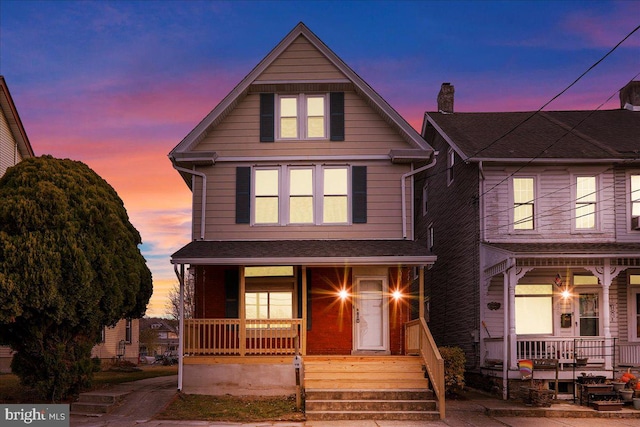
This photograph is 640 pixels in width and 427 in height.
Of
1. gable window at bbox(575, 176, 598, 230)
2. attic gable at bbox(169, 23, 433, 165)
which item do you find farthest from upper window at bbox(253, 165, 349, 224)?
gable window at bbox(575, 176, 598, 230)

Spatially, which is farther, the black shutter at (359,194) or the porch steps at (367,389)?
the black shutter at (359,194)

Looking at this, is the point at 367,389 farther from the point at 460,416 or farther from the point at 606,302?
the point at 606,302

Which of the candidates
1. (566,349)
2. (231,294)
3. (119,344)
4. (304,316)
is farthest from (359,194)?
(119,344)

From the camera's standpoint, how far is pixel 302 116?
20672 millimetres

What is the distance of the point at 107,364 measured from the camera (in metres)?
32.0

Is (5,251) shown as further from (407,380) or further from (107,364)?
(107,364)

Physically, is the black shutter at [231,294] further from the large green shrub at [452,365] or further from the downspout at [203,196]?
the large green shrub at [452,365]

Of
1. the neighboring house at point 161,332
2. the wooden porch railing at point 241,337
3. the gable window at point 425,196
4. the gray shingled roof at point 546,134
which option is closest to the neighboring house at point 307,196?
the wooden porch railing at point 241,337

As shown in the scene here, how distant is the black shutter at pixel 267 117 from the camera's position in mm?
20484

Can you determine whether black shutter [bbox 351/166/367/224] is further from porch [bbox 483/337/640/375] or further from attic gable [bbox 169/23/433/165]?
porch [bbox 483/337/640/375]

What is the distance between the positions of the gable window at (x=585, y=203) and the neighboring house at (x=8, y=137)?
1984cm

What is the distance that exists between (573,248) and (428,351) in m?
5.64

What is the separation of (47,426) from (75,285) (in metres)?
3.19

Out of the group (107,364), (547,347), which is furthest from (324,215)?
(107,364)
